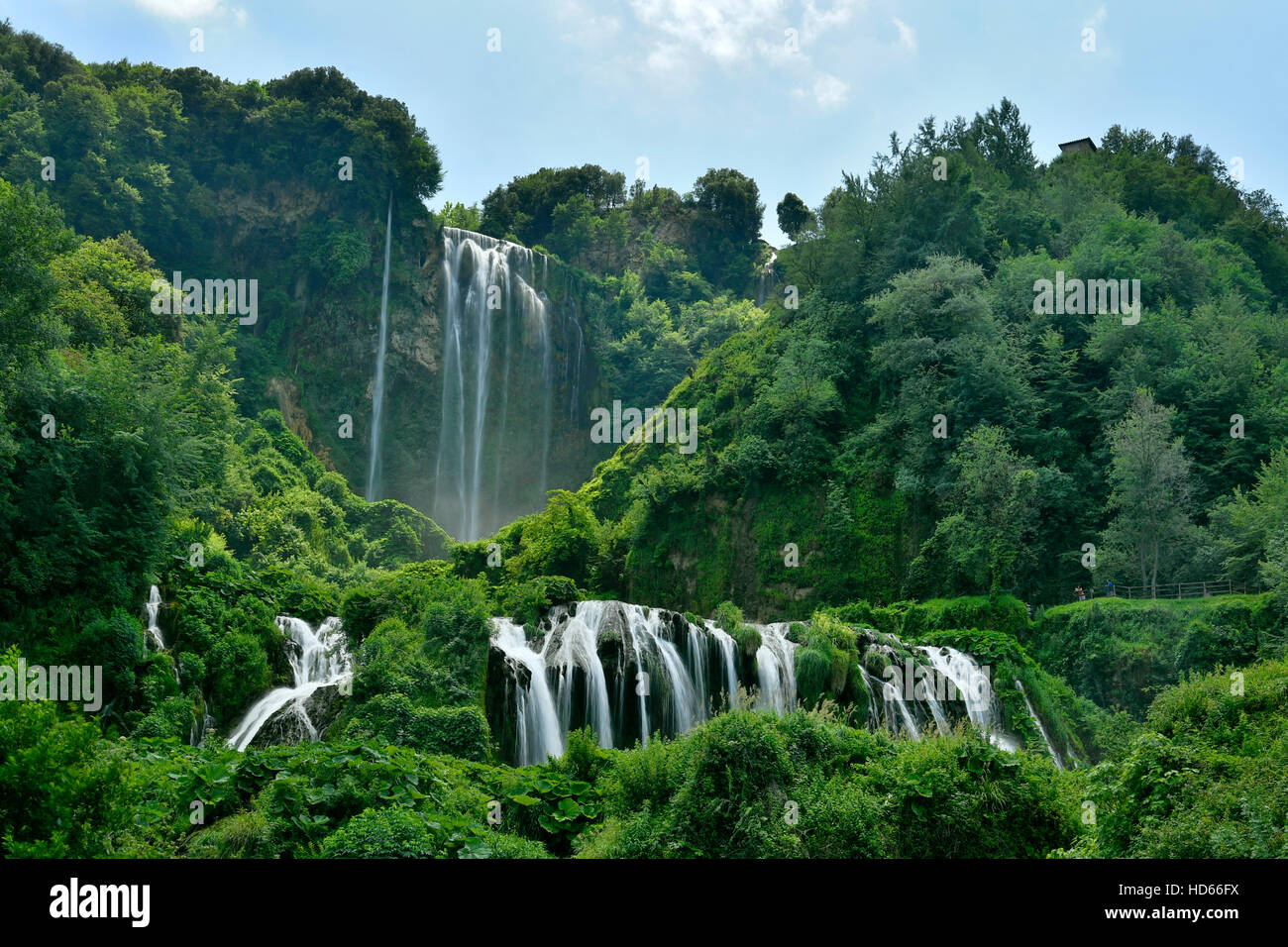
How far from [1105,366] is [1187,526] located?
9.88 m

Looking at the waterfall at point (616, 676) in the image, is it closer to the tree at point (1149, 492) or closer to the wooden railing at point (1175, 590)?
the wooden railing at point (1175, 590)

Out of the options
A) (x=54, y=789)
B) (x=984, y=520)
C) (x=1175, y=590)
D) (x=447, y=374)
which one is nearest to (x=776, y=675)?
(x=984, y=520)

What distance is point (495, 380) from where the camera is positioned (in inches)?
2549

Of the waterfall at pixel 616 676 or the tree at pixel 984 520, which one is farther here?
the tree at pixel 984 520

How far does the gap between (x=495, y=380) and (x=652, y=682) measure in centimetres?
4243

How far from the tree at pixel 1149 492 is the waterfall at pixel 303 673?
28.2m

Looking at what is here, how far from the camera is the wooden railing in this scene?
3428 cm

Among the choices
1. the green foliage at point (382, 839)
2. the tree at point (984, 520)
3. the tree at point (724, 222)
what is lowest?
the green foliage at point (382, 839)

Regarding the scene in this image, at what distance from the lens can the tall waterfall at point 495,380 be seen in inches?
2467

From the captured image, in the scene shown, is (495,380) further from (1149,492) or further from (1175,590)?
(1175,590)

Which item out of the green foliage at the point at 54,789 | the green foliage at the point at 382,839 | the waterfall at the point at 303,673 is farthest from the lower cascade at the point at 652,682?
the green foliage at the point at 54,789

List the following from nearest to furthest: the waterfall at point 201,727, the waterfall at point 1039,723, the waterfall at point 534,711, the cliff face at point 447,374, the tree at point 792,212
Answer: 1. the waterfall at point 201,727
2. the waterfall at point 534,711
3. the waterfall at point 1039,723
4. the cliff face at point 447,374
5. the tree at point 792,212

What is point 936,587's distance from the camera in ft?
124

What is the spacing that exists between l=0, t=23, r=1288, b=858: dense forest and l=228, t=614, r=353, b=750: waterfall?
0.14m
